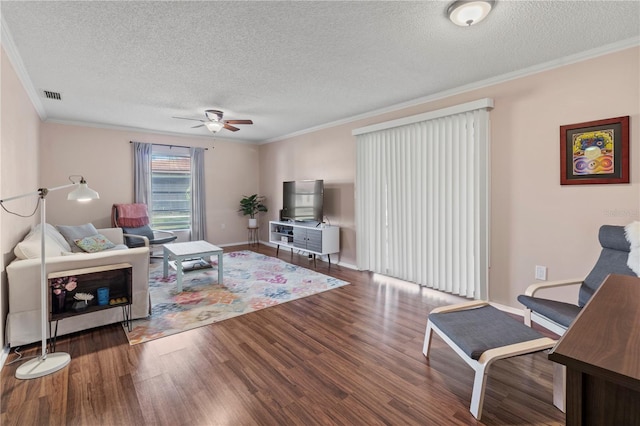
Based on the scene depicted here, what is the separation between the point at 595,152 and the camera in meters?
2.66

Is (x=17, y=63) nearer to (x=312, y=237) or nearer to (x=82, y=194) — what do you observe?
(x=82, y=194)

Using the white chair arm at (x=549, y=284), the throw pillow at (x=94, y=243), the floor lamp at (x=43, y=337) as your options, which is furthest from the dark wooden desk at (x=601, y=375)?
the throw pillow at (x=94, y=243)

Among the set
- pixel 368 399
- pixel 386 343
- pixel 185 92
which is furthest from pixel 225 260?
pixel 368 399

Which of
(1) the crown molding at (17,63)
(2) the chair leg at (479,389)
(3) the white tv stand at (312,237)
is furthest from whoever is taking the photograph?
(3) the white tv stand at (312,237)

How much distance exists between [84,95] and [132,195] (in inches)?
93.3

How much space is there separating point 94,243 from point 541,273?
18.2 feet

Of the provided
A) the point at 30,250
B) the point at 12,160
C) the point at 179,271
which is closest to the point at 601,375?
the point at 30,250

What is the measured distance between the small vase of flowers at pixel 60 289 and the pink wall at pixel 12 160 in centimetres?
30

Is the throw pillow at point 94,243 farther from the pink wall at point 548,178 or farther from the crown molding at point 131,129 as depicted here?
the pink wall at point 548,178

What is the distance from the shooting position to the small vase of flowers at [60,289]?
2430 mm

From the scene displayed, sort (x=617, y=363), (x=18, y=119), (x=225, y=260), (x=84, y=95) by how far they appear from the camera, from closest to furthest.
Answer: (x=617, y=363)
(x=18, y=119)
(x=84, y=95)
(x=225, y=260)

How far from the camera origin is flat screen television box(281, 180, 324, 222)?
209 inches

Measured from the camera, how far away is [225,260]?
18.2 ft

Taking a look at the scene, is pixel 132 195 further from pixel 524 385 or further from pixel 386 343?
pixel 524 385
